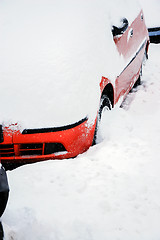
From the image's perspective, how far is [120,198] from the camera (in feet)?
6.57

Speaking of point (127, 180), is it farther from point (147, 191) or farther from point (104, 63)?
point (104, 63)

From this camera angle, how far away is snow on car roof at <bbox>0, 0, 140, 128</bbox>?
222 centimetres

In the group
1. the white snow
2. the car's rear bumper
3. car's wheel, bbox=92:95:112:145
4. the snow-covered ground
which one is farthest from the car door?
the white snow

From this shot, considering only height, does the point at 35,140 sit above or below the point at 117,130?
above

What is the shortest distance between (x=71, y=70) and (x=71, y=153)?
773mm

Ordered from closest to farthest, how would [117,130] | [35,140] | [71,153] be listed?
[35,140] < [71,153] < [117,130]

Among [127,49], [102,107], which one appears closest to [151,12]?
[127,49]

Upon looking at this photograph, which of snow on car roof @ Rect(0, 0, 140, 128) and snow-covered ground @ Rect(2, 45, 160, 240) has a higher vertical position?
snow on car roof @ Rect(0, 0, 140, 128)

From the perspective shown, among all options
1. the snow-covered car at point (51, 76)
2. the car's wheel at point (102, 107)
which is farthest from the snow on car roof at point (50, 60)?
the car's wheel at point (102, 107)

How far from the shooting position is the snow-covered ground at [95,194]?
1745 mm

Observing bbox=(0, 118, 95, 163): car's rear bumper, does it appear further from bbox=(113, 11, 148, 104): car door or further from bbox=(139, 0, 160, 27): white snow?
bbox=(139, 0, 160, 27): white snow

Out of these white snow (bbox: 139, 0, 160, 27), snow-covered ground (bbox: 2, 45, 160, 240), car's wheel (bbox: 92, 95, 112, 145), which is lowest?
snow-covered ground (bbox: 2, 45, 160, 240)

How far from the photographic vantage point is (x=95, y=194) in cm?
206

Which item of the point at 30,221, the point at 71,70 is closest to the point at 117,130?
the point at 71,70
